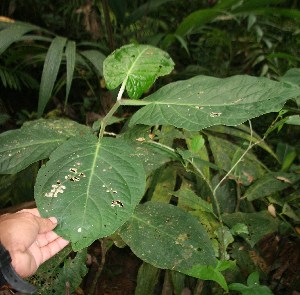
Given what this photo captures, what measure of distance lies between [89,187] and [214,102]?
0.34m

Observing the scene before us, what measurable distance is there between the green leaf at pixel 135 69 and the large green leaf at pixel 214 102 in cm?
5

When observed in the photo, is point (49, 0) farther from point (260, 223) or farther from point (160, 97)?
point (260, 223)

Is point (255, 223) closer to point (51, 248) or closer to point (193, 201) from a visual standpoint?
point (193, 201)

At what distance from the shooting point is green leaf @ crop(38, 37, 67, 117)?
53.6 inches

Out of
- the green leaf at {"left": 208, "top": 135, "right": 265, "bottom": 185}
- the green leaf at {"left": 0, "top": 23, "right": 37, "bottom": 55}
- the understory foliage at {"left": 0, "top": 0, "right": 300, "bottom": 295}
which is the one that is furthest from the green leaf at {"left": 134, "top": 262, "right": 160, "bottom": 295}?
the green leaf at {"left": 0, "top": 23, "right": 37, "bottom": 55}

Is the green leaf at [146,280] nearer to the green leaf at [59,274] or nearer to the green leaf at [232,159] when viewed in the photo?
the green leaf at [59,274]

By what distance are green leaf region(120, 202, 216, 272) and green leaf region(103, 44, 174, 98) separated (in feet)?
1.07

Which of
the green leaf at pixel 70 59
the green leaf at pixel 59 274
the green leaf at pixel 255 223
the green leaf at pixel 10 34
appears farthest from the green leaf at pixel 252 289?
the green leaf at pixel 10 34

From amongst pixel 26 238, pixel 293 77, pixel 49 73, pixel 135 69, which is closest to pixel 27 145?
pixel 26 238

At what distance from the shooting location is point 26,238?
2.59ft

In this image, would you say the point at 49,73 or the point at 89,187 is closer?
the point at 89,187

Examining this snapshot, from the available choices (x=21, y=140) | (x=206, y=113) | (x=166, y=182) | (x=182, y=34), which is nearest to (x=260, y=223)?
(x=166, y=182)

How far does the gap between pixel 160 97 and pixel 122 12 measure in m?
1.06

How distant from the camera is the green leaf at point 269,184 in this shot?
1.15m
